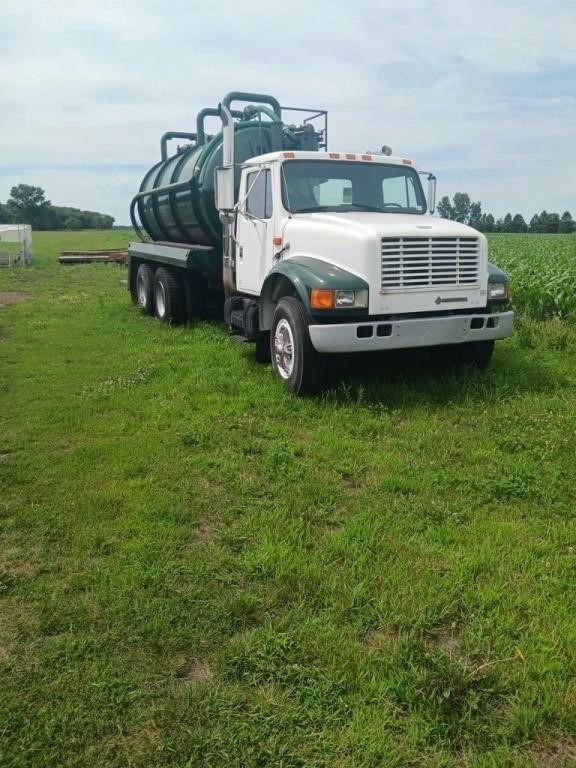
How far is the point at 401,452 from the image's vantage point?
506 cm

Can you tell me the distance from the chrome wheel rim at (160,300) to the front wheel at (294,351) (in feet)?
16.2

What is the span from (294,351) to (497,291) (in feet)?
7.27

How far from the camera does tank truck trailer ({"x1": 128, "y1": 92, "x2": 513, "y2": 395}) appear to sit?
6078 millimetres

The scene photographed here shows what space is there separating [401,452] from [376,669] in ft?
8.22

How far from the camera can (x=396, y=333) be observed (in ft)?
20.0

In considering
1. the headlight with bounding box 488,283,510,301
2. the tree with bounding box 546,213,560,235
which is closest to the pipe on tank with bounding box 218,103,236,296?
the headlight with bounding box 488,283,510,301

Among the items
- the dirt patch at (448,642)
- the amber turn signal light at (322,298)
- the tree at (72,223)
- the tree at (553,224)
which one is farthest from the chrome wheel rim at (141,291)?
the tree at (72,223)

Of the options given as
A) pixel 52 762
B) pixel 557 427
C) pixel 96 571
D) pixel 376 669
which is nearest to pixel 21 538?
pixel 96 571

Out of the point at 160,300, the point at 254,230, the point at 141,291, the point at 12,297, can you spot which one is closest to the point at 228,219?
the point at 254,230

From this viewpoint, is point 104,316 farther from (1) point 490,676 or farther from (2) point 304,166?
(1) point 490,676

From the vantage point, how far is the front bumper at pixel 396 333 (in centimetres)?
599

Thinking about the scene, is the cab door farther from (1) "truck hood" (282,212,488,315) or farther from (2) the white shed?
(2) the white shed

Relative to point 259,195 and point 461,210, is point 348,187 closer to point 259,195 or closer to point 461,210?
point 259,195

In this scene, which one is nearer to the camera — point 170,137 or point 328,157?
point 328,157
